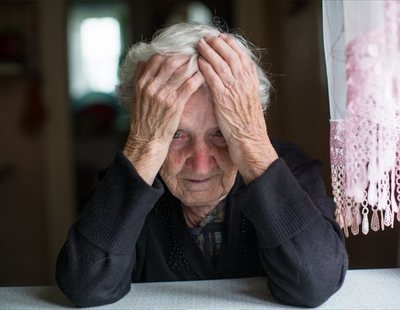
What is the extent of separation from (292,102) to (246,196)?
291cm

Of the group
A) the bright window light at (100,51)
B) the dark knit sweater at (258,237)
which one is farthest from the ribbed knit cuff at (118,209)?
the bright window light at (100,51)

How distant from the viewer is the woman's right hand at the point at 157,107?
119 cm

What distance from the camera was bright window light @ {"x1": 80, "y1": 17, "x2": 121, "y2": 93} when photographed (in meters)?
4.09

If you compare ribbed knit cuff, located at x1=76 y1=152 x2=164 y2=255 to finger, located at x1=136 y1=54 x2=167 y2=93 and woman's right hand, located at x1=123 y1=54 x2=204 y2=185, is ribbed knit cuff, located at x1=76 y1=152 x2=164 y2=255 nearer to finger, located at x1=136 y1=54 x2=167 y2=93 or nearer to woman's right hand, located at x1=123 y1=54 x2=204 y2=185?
woman's right hand, located at x1=123 y1=54 x2=204 y2=185

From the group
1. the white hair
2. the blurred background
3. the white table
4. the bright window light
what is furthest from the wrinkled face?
the bright window light

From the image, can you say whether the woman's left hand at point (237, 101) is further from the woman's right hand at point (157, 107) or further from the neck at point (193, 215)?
the neck at point (193, 215)

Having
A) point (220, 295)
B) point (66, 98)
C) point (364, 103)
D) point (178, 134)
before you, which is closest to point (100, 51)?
point (66, 98)

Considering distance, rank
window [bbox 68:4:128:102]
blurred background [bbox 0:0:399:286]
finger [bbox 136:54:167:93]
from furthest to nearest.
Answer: window [bbox 68:4:128:102], blurred background [bbox 0:0:399:286], finger [bbox 136:54:167:93]

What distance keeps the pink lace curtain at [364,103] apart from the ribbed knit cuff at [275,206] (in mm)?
74

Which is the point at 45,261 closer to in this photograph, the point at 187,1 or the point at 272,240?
the point at 187,1

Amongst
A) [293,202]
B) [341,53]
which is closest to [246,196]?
[293,202]

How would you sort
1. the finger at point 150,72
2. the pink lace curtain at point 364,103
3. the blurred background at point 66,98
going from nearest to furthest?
the pink lace curtain at point 364,103, the finger at point 150,72, the blurred background at point 66,98

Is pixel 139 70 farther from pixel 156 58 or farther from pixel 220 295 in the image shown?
pixel 220 295

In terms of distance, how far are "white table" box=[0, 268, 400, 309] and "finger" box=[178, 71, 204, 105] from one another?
0.39m
